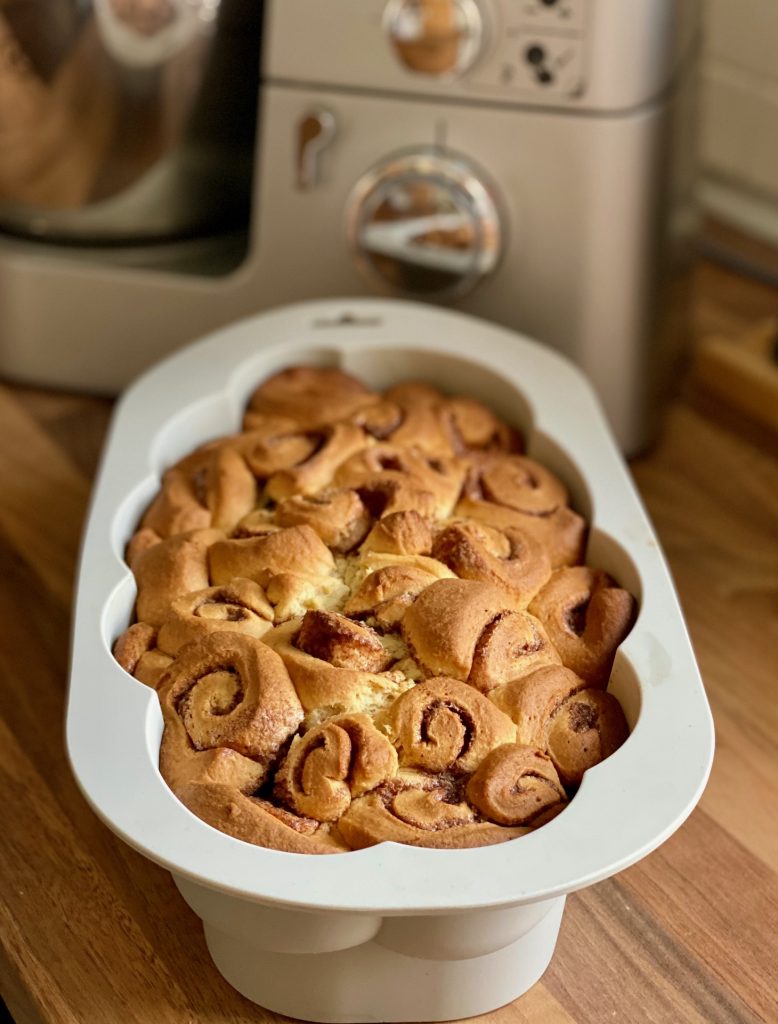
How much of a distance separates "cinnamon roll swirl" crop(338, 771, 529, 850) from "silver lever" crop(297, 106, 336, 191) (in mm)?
485

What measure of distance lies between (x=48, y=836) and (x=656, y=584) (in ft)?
1.13

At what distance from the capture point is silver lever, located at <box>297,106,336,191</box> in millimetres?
936

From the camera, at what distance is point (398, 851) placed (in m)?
0.57

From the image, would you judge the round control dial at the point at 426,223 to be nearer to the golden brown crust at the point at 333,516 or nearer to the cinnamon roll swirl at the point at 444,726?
the golden brown crust at the point at 333,516

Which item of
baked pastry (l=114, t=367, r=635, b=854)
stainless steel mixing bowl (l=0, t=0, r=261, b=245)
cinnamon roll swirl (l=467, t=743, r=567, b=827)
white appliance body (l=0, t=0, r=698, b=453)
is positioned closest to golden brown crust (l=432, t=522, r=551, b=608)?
baked pastry (l=114, t=367, r=635, b=854)

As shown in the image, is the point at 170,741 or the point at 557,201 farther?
the point at 557,201

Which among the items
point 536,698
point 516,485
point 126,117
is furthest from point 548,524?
point 126,117

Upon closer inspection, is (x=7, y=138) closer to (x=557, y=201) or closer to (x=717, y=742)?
(x=557, y=201)

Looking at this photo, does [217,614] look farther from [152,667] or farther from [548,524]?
[548,524]

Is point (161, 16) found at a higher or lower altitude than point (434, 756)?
higher

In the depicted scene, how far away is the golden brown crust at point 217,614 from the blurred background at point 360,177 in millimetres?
334

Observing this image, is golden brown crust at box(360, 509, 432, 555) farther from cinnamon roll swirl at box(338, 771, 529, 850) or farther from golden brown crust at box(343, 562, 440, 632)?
cinnamon roll swirl at box(338, 771, 529, 850)

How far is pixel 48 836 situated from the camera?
73cm

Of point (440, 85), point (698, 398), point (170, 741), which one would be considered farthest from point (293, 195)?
point (170, 741)
